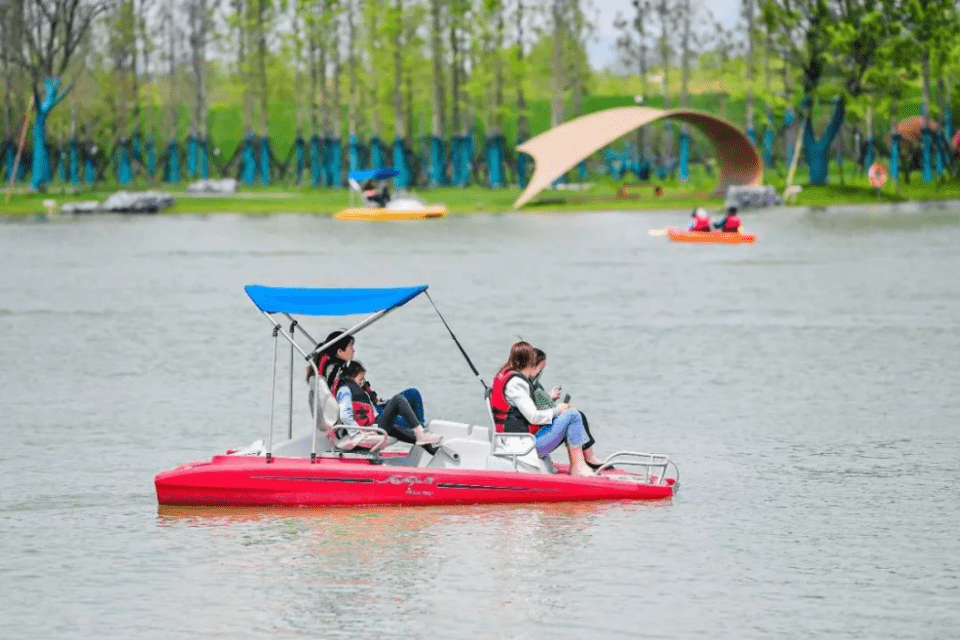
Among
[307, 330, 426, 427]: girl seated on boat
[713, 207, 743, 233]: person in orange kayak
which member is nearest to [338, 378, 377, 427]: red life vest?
[307, 330, 426, 427]: girl seated on boat

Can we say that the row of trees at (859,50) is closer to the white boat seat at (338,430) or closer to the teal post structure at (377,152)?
the teal post structure at (377,152)

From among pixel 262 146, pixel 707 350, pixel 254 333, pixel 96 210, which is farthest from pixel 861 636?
pixel 262 146

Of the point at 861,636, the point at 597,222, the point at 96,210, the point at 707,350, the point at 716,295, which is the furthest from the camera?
the point at 96,210

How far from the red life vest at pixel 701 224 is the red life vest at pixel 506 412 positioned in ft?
127

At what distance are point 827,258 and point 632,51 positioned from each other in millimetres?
55336

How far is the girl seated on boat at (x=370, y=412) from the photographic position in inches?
627

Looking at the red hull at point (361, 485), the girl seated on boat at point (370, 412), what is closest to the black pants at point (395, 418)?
the girl seated on boat at point (370, 412)

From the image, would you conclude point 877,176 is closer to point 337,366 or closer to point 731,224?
point 731,224

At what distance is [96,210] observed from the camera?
76.9m

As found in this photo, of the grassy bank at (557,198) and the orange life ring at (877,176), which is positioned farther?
the orange life ring at (877,176)

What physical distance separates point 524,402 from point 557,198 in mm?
63610

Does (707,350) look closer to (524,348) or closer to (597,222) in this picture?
(524,348)

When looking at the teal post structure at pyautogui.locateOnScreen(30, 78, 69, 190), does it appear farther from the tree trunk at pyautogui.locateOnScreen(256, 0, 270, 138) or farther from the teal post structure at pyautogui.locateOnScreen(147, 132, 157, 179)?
the teal post structure at pyautogui.locateOnScreen(147, 132, 157, 179)

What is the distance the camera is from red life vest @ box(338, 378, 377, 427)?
1599 centimetres
